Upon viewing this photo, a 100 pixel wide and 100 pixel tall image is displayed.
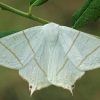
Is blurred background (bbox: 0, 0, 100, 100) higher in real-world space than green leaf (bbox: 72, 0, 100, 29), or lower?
lower

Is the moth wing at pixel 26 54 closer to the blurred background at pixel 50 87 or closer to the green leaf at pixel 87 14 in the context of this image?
the green leaf at pixel 87 14

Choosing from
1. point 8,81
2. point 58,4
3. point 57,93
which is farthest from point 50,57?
point 58,4

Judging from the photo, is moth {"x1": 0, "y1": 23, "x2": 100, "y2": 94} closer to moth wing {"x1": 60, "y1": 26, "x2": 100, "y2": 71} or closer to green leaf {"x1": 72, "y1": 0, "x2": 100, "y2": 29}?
moth wing {"x1": 60, "y1": 26, "x2": 100, "y2": 71}

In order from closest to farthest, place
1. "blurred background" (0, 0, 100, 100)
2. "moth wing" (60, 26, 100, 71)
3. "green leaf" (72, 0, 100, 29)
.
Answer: "moth wing" (60, 26, 100, 71), "green leaf" (72, 0, 100, 29), "blurred background" (0, 0, 100, 100)

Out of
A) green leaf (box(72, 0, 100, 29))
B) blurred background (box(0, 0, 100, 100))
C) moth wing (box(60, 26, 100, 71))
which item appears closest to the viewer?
moth wing (box(60, 26, 100, 71))

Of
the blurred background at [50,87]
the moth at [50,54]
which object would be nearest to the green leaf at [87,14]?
the moth at [50,54]

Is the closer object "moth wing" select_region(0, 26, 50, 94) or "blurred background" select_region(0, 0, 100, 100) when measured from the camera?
"moth wing" select_region(0, 26, 50, 94)

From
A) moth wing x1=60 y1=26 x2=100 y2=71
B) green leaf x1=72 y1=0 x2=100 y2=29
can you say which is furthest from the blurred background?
moth wing x1=60 y1=26 x2=100 y2=71
